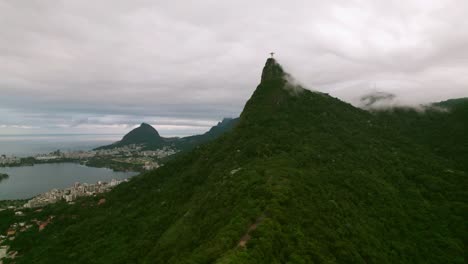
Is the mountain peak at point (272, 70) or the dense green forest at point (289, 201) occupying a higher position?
the mountain peak at point (272, 70)

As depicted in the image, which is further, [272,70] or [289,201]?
[272,70]

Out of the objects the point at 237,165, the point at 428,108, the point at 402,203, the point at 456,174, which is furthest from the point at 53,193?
the point at 428,108

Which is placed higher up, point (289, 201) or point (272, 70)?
point (272, 70)

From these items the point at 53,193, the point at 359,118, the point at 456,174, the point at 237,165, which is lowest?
the point at 53,193

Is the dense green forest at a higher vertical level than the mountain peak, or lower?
lower

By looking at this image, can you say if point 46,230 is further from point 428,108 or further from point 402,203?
point 428,108
